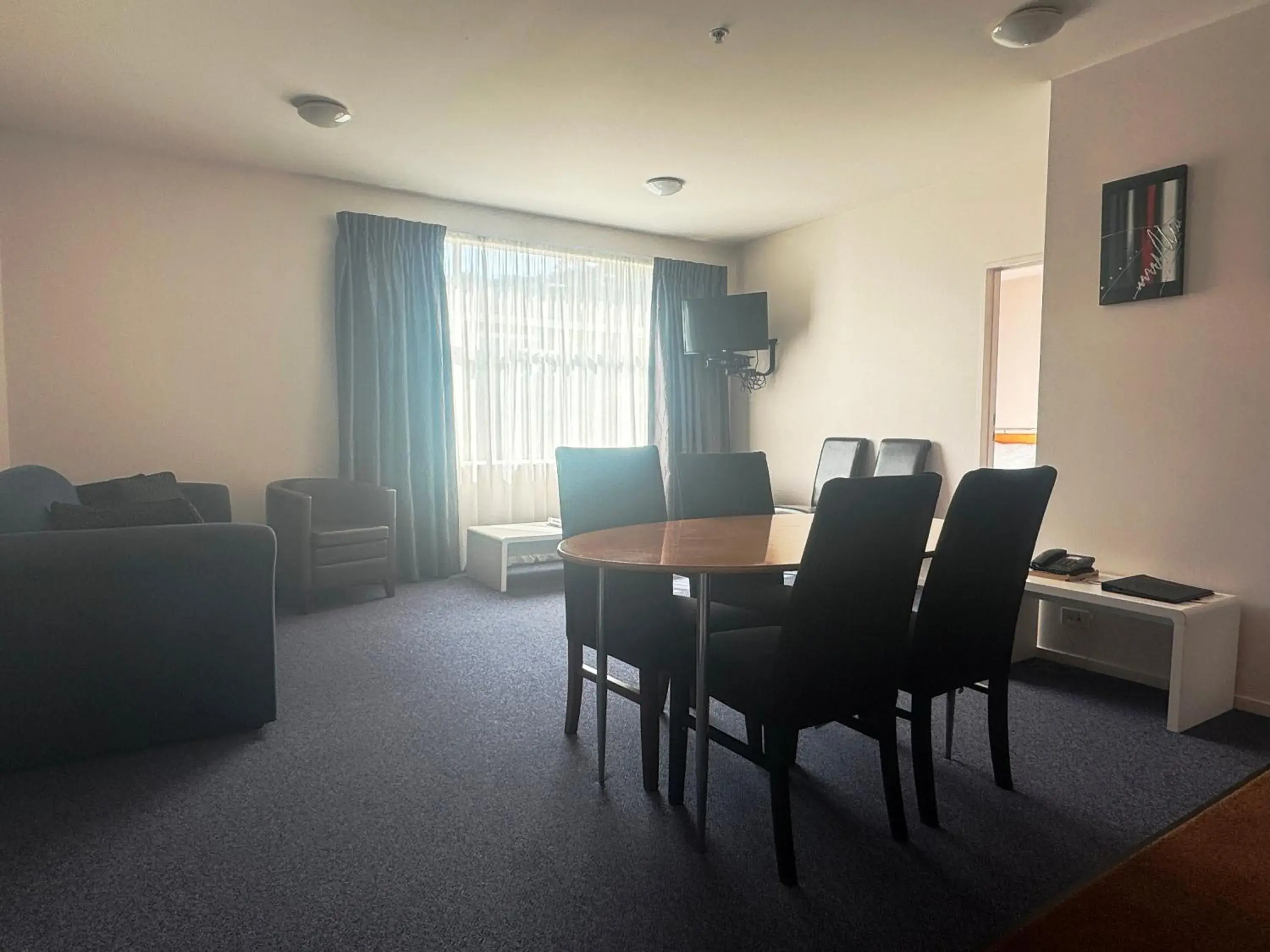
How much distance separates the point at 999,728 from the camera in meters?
2.17

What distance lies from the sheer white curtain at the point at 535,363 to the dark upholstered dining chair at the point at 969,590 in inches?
138

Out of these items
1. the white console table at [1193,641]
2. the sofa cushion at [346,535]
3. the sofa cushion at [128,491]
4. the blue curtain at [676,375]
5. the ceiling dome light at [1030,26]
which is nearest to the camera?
the white console table at [1193,641]

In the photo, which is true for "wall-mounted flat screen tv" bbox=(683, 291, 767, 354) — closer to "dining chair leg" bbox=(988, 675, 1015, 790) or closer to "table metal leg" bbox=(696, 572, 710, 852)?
"dining chair leg" bbox=(988, 675, 1015, 790)

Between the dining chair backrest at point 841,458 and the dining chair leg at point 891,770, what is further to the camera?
the dining chair backrest at point 841,458

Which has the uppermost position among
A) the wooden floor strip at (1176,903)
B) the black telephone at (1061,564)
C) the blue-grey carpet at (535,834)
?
the black telephone at (1061,564)

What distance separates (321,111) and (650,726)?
316 centimetres

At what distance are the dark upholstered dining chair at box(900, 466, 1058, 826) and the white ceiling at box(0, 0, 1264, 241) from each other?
1.88 m

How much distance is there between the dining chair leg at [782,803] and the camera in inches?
67.3

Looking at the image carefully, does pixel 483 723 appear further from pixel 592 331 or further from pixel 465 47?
pixel 592 331

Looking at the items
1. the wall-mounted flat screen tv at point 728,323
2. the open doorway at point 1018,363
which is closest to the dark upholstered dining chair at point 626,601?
the wall-mounted flat screen tv at point 728,323

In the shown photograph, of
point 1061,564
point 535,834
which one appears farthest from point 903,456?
point 535,834

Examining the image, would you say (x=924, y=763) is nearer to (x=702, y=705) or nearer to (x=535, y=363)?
(x=702, y=705)

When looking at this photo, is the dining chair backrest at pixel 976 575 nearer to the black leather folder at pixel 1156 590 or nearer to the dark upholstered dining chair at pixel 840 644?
the dark upholstered dining chair at pixel 840 644

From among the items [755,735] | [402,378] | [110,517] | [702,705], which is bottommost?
[755,735]
